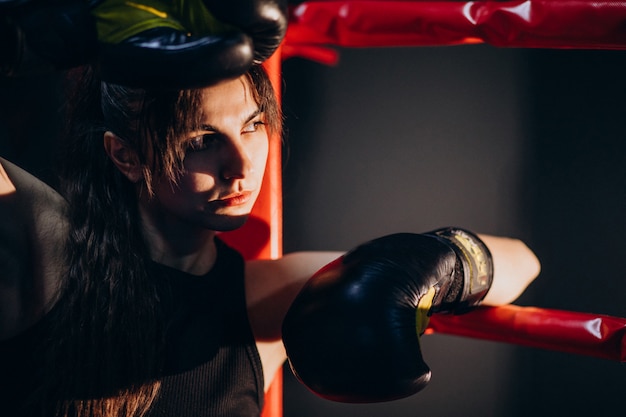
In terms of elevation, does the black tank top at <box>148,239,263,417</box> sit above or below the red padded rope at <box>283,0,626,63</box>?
below

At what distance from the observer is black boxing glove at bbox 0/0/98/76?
614 millimetres

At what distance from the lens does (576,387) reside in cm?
133

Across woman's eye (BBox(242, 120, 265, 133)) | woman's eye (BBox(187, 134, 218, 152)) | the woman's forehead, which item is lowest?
woman's eye (BBox(187, 134, 218, 152))

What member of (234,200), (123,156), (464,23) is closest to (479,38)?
(464,23)

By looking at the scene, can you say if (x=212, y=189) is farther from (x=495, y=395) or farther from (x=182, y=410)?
(x=495, y=395)

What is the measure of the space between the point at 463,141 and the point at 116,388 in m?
0.99

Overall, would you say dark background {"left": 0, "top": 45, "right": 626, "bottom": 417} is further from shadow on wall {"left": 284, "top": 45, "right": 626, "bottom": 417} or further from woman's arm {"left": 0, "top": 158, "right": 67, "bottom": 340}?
woman's arm {"left": 0, "top": 158, "right": 67, "bottom": 340}

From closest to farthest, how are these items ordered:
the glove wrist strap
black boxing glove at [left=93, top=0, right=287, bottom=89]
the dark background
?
1. black boxing glove at [left=93, top=0, right=287, bottom=89]
2. the glove wrist strap
3. the dark background

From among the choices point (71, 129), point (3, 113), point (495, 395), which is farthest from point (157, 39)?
point (495, 395)

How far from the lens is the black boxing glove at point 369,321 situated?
25.1 inches

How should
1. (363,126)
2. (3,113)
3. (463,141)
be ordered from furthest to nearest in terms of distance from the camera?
(363,126) < (463,141) < (3,113)

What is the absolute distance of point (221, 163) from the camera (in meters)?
0.76

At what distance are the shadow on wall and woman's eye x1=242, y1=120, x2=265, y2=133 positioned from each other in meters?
0.73

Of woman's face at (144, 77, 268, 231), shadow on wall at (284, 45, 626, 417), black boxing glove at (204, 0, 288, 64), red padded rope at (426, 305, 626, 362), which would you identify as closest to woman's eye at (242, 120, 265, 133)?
woman's face at (144, 77, 268, 231)
